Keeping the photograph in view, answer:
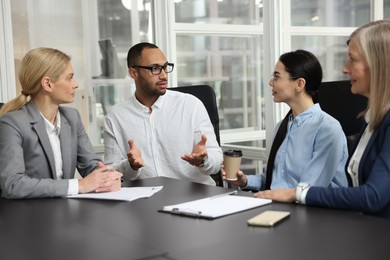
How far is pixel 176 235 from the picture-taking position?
1323 millimetres

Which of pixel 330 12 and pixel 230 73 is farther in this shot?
pixel 230 73

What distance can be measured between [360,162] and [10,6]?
8.40 feet

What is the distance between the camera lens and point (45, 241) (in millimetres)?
1310

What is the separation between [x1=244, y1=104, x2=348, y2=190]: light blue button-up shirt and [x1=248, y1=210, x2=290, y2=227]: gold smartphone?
0.69 m

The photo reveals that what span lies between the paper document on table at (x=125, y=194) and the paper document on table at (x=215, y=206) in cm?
24

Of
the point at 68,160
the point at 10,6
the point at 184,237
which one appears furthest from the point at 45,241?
the point at 10,6

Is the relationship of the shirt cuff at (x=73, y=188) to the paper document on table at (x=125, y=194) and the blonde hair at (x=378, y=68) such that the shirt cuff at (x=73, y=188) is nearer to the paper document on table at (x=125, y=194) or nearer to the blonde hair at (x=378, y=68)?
the paper document on table at (x=125, y=194)

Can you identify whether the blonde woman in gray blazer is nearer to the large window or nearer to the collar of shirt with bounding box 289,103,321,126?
the collar of shirt with bounding box 289,103,321,126

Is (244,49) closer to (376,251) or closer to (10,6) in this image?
(10,6)

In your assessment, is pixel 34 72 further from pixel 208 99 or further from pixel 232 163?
pixel 208 99

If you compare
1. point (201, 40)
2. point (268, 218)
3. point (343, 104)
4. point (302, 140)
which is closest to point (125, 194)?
point (268, 218)

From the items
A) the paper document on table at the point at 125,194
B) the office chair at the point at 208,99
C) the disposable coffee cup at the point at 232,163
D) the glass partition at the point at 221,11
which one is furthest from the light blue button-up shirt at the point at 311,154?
the glass partition at the point at 221,11

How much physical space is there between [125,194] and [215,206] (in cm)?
43

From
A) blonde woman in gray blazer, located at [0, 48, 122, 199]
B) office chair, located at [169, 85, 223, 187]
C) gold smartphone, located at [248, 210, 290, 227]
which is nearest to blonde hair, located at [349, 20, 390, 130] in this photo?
gold smartphone, located at [248, 210, 290, 227]
